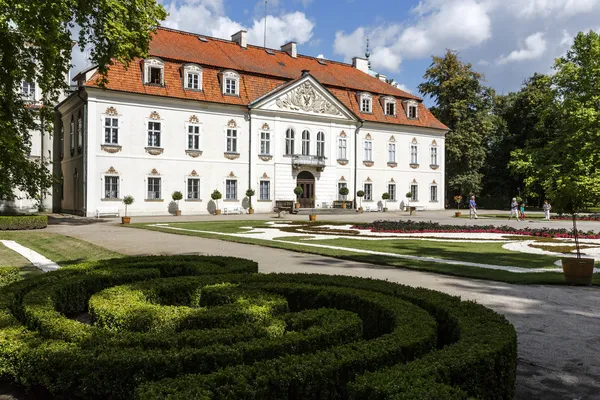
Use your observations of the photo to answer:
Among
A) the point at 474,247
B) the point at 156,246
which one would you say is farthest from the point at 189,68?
the point at 474,247

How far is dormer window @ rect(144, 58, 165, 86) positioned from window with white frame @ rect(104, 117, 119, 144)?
3.42 m

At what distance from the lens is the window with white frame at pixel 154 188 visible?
34156 millimetres

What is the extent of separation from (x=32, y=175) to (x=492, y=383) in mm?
24772

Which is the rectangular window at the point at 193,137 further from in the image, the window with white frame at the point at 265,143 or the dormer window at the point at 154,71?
the window with white frame at the point at 265,143

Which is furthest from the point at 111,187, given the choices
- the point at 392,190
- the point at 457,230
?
the point at 392,190

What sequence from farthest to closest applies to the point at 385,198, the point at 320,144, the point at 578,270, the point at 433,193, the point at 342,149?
the point at 433,193, the point at 385,198, the point at 342,149, the point at 320,144, the point at 578,270

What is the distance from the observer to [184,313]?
5.48 meters

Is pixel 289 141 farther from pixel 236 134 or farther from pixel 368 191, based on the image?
pixel 368 191

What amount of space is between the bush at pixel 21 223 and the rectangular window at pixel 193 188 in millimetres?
13398

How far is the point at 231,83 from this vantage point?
3738 cm

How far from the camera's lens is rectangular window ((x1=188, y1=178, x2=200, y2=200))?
35.8 m

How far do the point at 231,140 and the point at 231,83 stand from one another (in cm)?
420

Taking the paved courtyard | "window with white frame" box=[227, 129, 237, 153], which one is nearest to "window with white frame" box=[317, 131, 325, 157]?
"window with white frame" box=[227, 129, 237, 153]

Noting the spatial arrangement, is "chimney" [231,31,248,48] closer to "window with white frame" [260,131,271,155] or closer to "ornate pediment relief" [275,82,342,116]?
"ornate pediment relief" [275,82,342,116]
